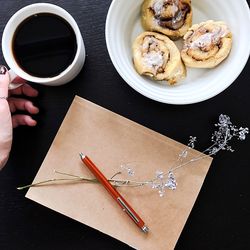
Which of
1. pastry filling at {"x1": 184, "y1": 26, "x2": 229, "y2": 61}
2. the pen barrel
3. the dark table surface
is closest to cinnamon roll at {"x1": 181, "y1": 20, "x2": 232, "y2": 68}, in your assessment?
pastry filling at {"x1": 184, "y1": 26, "x2": 229, "y2": 61}

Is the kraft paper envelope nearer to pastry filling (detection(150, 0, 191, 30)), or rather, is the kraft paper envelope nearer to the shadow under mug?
the shadow under mug

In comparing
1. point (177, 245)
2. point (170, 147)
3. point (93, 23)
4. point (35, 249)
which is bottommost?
point (35, 249)

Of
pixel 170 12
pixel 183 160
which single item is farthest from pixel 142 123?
pixel 170 12

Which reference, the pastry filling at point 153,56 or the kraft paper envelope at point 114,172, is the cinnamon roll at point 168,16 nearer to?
the pastry filling at point 153,56

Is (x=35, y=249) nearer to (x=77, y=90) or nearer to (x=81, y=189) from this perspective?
(x=81, y=189)

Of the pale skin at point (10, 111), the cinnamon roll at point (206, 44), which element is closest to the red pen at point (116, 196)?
the pale skin at point (10, 111)

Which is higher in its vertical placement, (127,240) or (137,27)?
(137,27)

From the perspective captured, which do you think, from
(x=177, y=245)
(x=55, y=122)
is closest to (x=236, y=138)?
(x=177, y=245)

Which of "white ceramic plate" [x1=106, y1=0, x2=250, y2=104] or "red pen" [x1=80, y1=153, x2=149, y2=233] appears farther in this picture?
"red pen" [x1=80, y1=153, x2=149, y2=233]
